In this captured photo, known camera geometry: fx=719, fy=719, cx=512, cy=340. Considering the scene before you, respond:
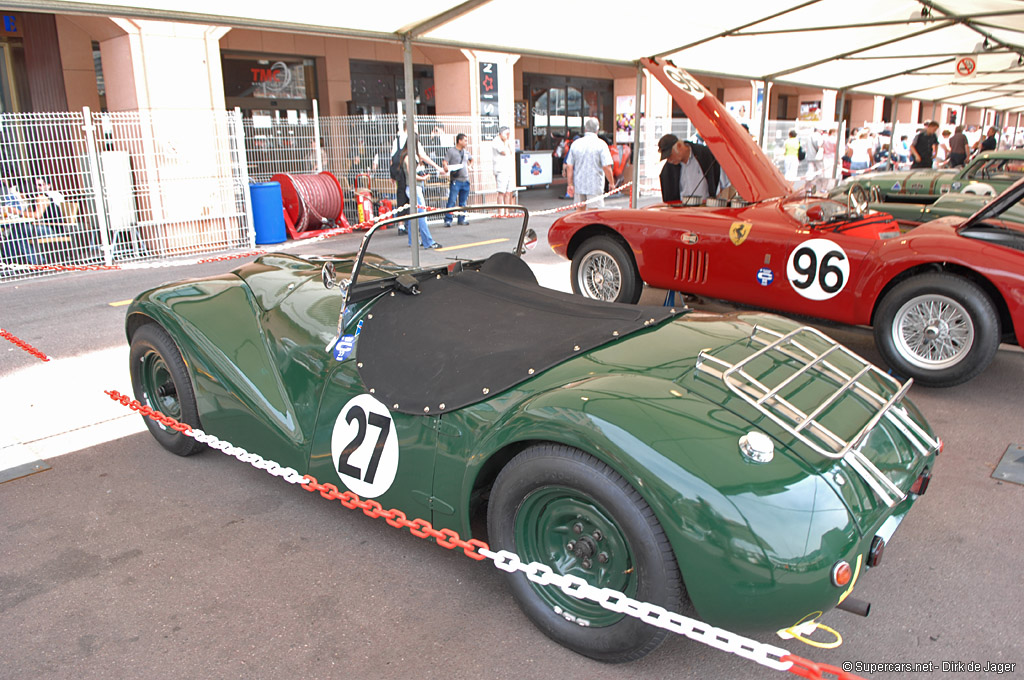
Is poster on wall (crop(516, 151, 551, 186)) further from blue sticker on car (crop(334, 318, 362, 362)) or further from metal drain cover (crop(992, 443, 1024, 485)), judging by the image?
blue sticker on car (crop(334, 318, 362, 362))

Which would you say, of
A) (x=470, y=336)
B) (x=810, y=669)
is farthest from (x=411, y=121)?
(x=810, y=669)

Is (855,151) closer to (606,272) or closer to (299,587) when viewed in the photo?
(606,272)

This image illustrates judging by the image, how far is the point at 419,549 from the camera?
2.98 metres

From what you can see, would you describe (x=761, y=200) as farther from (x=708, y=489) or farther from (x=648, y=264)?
(x=708, y=489)

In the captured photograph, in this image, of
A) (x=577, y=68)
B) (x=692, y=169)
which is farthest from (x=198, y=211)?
(x=577, y=68)

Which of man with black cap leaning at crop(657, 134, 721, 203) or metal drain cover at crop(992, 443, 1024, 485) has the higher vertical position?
man with black cap leaning at crop(657, 134, 721, 203)

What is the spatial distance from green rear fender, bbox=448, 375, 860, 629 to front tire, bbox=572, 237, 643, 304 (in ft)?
13.5

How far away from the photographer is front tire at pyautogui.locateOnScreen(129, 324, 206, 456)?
3.59 m

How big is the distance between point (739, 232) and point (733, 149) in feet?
4.92

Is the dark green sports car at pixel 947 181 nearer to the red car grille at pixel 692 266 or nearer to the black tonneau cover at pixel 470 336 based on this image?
the red car grille at pixel 692 266

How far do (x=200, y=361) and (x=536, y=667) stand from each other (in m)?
2.13

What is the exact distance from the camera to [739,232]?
555 centimetres

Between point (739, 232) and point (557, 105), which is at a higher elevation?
point (557, 105)

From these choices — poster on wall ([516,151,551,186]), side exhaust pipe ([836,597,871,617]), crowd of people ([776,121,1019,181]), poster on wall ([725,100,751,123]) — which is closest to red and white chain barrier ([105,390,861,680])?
side exhaust pipe ([836,597,871,617])
